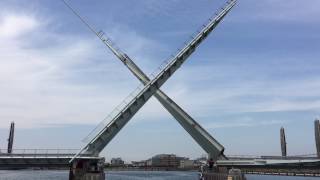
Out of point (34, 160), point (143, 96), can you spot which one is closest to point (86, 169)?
point (34, 160)

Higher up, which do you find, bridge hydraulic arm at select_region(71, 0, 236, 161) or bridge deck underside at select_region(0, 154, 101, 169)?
bridge hydraulic arm at select_region(71, 0, 236, 161)

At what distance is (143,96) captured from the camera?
58000 millimetres

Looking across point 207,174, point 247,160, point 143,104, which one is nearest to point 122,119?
point 143,104

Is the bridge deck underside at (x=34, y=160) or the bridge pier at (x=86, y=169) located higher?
the bridge deck underside at (x=34, y=160)

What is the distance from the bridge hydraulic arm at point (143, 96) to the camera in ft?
175

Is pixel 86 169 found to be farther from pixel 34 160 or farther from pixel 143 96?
pixel 143 96

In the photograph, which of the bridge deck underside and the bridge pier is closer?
the bridge pier

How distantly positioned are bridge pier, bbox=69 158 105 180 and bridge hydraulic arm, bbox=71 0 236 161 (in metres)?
1.30

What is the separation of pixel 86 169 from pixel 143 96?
12.5 m

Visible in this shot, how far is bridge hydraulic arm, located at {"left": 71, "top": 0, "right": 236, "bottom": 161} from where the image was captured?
53.3 metres

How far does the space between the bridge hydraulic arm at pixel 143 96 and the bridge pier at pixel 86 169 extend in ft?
4.27

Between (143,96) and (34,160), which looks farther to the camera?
(143,96)

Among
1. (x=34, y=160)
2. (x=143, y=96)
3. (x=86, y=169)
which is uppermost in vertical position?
(x=143, y=96)

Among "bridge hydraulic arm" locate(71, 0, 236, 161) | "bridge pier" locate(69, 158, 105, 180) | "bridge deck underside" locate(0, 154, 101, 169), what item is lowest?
"bridge pier" locate(69, 158, 105, 180)
